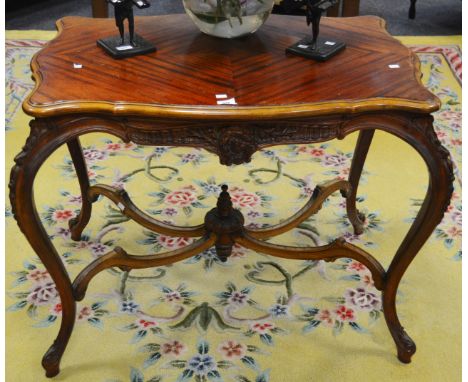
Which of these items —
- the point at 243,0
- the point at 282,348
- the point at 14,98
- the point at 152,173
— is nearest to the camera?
the point at 243,0

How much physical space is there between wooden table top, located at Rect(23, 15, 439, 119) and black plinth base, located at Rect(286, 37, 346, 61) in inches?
0.6

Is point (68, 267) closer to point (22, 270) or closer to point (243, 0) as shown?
point (22, 270)

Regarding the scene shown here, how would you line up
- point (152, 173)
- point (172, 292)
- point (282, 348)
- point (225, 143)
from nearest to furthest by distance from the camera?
1. point (225, 143)
2. point (282, 348)
3. point (172, 292)
4. point (152, 173)

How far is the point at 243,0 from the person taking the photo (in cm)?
103

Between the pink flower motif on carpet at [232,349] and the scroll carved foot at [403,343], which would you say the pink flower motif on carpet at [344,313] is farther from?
the pink flower motif on carpet at [232,349]

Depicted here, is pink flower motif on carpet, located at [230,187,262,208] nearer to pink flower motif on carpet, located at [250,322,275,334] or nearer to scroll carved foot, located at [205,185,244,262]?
scroll carved foot, located at [205,185,244,262]

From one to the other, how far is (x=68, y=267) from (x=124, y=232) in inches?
7.0

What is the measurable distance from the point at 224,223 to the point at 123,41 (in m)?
0.42

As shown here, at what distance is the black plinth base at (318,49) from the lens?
3.38 ft

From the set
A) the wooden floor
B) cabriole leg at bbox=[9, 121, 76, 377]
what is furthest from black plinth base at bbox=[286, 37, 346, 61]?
the wooden floor

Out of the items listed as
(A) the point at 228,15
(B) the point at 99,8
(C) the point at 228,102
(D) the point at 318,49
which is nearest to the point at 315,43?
(D) the point at 318,49

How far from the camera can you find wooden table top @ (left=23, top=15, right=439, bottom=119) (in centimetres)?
87

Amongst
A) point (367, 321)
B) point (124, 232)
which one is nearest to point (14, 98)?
point (124, 232)

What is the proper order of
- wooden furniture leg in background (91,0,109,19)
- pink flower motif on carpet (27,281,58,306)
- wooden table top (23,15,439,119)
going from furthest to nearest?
wooden furniture leg in background (91,0,109,19)
pink flower motif on carpet (27,281,58,306)
wooden table top (23,15,439,119)
